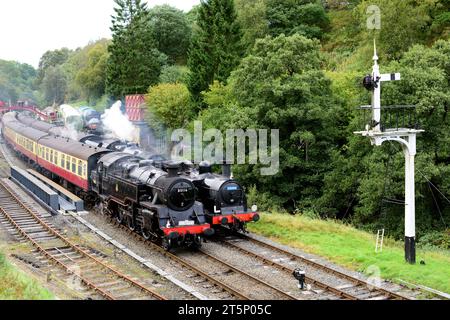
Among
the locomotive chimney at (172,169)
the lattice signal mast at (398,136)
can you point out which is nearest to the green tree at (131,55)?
the locomotive chimney at (172,169)

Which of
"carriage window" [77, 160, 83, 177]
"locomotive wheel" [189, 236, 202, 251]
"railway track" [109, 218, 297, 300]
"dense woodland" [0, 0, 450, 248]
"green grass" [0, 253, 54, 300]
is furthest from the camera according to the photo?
"carriage window" [77, 160, 83, 177]

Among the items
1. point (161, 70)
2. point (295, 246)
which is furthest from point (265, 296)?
point (161, 70)

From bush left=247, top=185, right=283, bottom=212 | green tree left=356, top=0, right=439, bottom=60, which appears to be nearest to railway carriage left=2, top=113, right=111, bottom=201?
bush left=247, top=185, right=283, bottom=212

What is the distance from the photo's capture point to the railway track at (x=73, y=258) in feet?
44.8

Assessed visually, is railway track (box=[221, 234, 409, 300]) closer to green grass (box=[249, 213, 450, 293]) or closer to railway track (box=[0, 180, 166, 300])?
green grass (box=[249, 213, 450, 293])

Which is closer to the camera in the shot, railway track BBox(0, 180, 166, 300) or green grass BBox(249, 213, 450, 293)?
railway track BBox(0, 180, 166, 300)

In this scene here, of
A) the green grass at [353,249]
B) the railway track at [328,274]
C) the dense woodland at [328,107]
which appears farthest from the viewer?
the dense woodland at [328,107]

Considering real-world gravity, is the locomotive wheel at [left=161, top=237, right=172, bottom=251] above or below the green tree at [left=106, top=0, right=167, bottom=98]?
below

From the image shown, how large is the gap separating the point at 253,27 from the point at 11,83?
66158 mm

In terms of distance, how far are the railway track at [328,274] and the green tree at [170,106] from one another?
23.0 meters

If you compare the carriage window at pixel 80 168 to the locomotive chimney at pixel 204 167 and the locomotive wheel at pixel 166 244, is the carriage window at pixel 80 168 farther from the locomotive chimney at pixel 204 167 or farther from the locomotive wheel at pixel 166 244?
the locomotive wheel at pixel 166 244

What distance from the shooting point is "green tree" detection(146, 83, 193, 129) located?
40.7 metres

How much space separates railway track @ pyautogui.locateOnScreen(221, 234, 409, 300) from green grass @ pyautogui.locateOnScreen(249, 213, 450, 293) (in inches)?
31.5

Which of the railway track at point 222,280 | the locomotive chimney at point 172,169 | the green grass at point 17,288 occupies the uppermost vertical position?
the locomotive chimney at point 172,169
